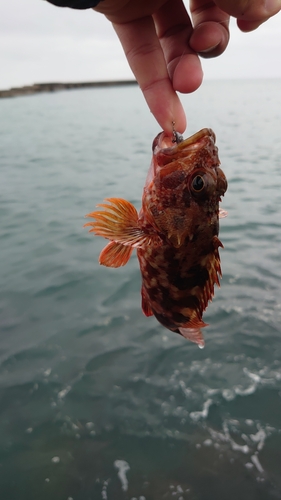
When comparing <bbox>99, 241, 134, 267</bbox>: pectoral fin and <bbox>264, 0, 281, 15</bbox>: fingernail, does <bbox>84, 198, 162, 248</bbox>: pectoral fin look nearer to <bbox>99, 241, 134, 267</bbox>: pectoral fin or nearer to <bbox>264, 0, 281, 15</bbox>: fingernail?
<bbox>99, 241, 134, 267</bbox>: pectoral fin

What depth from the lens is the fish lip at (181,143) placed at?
2.94m

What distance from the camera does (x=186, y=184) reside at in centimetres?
298

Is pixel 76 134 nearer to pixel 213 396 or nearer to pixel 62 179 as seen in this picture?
pixel 62 179

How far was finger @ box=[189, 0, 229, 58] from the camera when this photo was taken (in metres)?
3.27

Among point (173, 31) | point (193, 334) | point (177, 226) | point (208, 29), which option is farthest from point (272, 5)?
point (193, 334)

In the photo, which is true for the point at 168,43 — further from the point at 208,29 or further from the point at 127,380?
the point at 127,380

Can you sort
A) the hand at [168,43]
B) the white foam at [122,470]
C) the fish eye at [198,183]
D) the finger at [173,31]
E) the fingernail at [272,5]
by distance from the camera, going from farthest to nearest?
the white foam at [122,470] < the finger at [173,31] < the hand at [168,43] < the fish eye at [198,183] < the fingernail at [272,5]

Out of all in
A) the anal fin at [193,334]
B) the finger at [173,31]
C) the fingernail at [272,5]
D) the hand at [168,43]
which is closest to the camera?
the fingernail at [272,5]

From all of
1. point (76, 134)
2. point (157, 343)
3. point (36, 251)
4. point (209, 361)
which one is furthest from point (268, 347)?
point (76, 134)

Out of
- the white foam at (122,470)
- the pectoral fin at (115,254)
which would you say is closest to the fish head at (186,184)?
the pectoral fin at (115,254)

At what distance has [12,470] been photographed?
5.30 meters

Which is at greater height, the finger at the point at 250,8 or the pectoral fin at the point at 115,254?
the finger at the point at 250,8

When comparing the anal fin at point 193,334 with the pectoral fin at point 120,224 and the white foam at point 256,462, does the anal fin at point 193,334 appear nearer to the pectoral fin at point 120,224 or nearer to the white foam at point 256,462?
the pectoral fin at point 120,224

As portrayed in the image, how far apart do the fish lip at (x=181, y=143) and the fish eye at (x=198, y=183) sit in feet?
0.69
